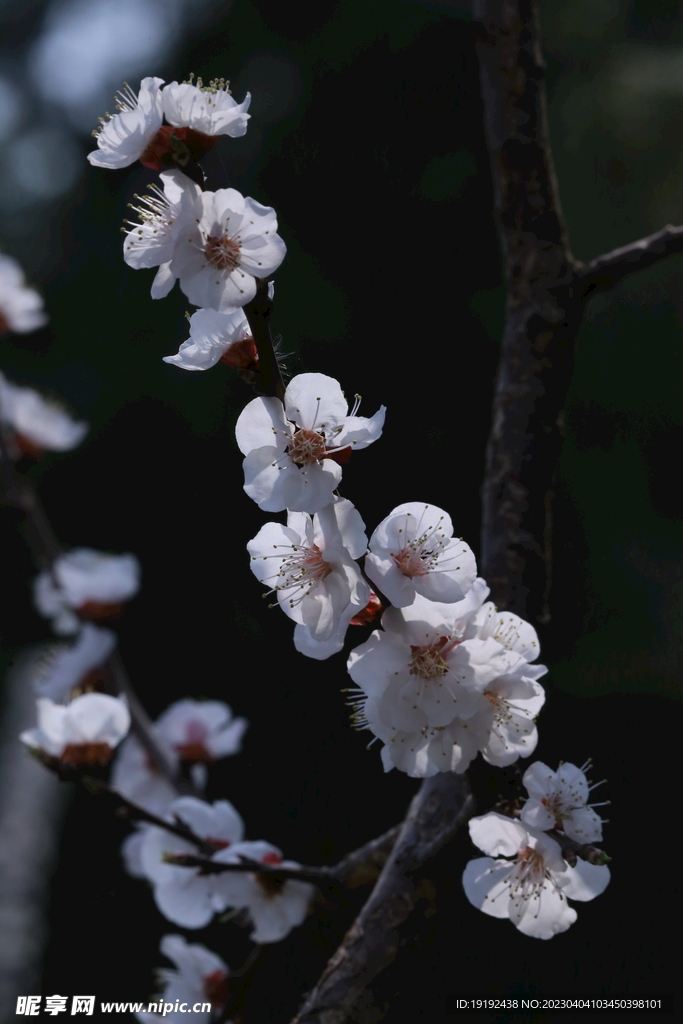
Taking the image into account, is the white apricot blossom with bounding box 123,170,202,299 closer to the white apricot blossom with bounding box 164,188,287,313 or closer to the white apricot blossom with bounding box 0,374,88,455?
the white apricot blossom with bounding box 164,188,287,313

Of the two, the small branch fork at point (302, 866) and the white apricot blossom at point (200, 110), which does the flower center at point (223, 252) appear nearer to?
the white apricot blossom at point (200, 110)

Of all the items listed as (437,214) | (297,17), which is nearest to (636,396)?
(437,214)

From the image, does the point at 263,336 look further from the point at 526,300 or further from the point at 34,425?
the point at 34,425

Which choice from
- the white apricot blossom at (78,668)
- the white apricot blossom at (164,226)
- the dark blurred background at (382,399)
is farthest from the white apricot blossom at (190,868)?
the white apricot blossom at (164,226)

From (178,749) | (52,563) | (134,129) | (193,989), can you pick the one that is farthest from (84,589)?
(134,129)

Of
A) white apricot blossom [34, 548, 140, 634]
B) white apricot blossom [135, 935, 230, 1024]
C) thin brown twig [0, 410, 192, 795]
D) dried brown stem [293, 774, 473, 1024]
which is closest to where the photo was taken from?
dried brown stem [293, 774, 473, 1024]

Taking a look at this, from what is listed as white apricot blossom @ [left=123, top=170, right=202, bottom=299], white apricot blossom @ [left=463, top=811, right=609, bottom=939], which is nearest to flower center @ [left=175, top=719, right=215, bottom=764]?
white apricot blossom @ [left=463, top=811, right=609, bottom=939]
